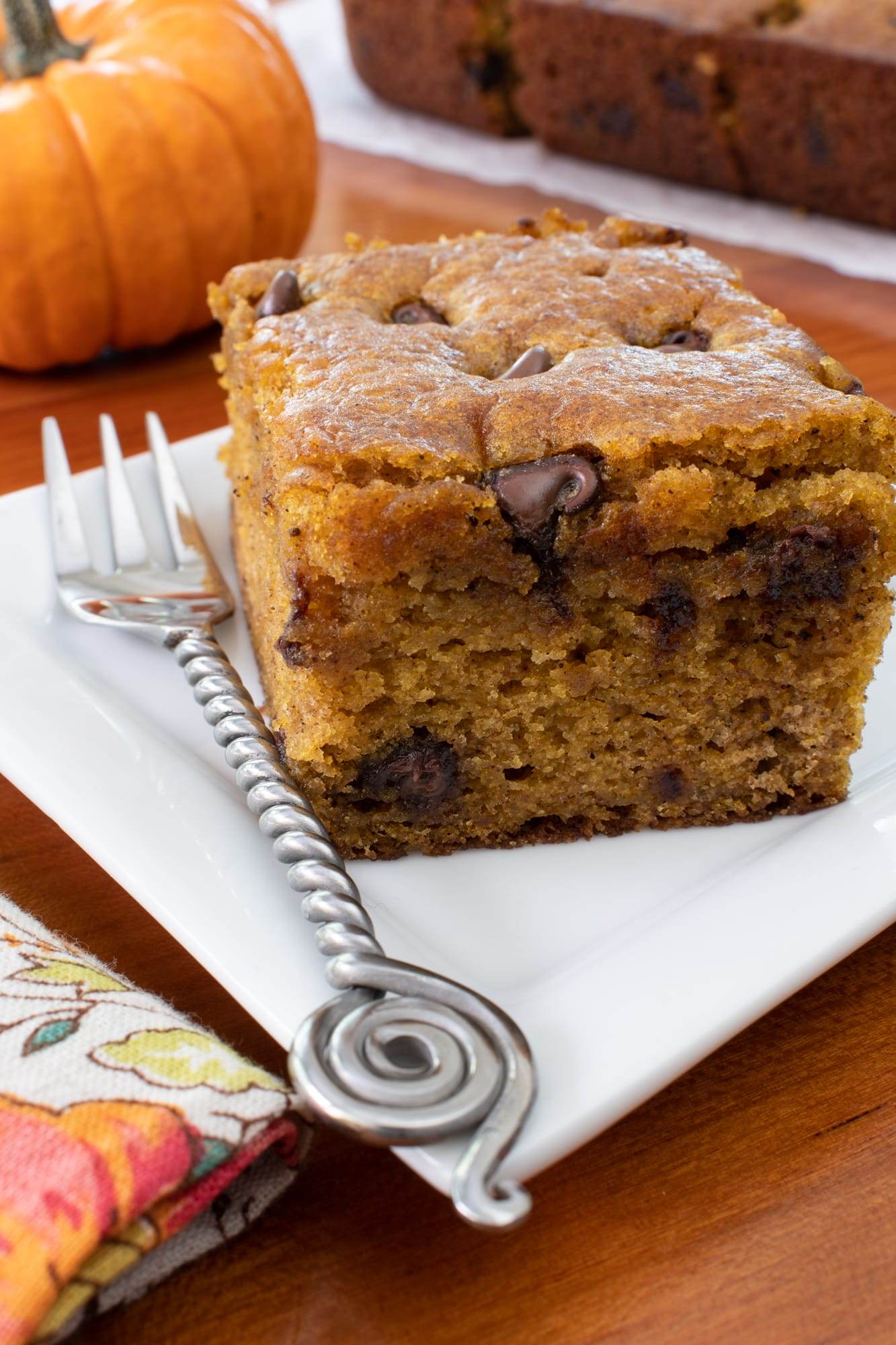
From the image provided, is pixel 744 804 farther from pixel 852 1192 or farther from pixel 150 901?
pixel 150 901

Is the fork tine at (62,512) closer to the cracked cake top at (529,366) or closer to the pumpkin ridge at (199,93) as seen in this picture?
the cracked cake top at (529,366)

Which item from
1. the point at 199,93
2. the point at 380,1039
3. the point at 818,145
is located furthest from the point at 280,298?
the point at 818,145

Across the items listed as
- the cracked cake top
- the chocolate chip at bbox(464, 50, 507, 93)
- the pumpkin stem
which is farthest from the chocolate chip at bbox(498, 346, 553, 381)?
the chocolate chip at bbox(464, 50, 507, 93)

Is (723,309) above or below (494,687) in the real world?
above

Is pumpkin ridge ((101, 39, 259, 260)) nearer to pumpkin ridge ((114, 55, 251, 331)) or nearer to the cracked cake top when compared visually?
pumpkin ridge ((114, 55, 251, 331))

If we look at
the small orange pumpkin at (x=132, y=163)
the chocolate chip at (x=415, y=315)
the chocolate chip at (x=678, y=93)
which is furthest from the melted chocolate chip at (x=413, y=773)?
the chocolate chip at (x=678, y=93)

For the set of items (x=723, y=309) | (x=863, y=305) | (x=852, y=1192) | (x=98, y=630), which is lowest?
(x=863, y=305)

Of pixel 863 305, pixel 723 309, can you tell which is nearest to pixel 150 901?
pixel 723 309
